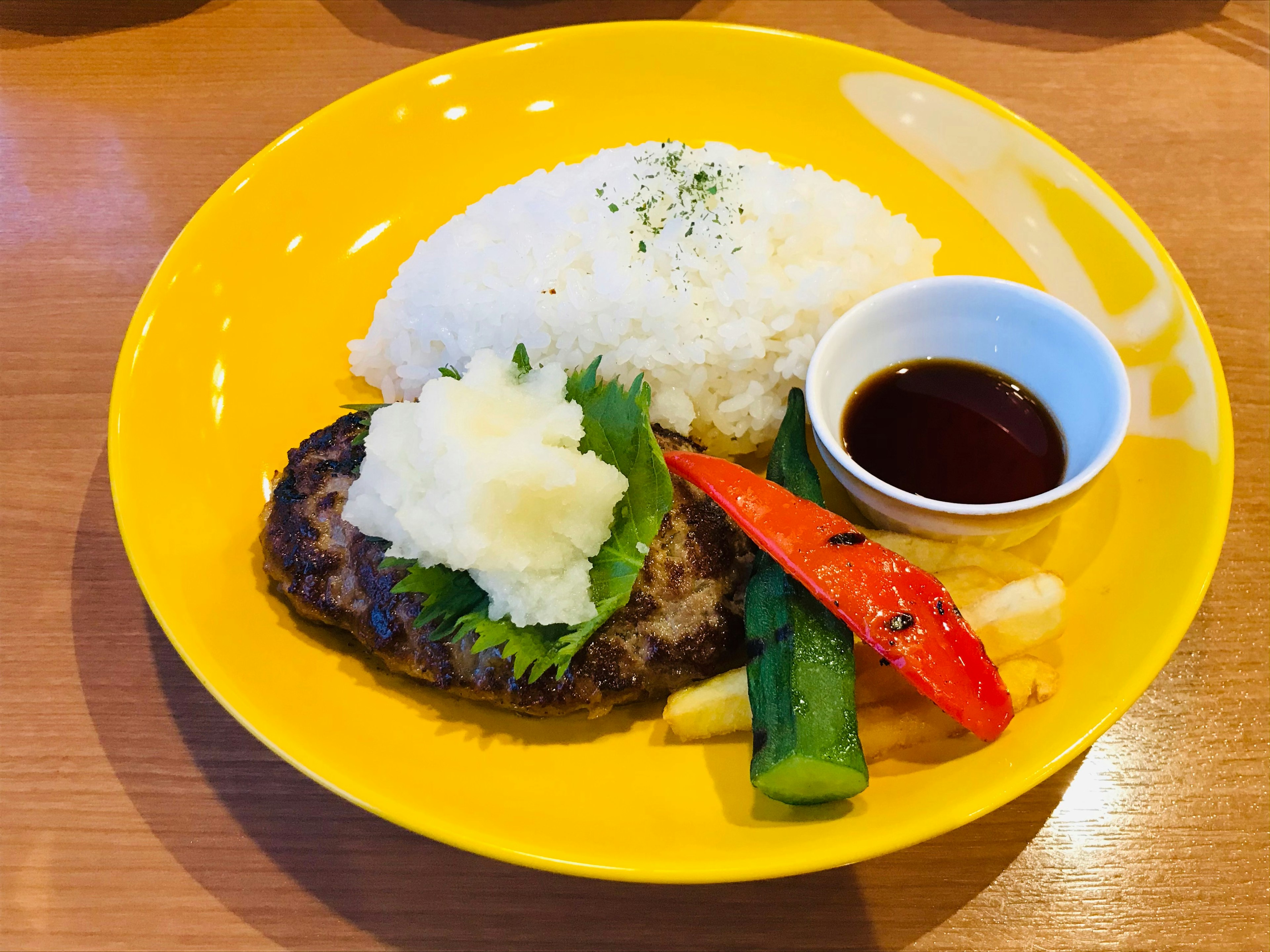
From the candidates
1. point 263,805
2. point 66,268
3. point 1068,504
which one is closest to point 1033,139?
point 1068,504

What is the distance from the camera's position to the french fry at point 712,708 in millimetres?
1831

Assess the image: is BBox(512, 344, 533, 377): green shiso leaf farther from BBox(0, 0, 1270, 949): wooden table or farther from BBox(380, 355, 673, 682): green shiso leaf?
BBox(0, 0, 1270, 949): wooden table

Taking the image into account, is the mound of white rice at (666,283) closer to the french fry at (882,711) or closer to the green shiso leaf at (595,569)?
the green shiso leaf at (595,569)

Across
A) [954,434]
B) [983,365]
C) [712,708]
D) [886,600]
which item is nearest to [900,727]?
[886,600]

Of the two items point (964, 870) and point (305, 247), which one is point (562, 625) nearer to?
point (964, 870)

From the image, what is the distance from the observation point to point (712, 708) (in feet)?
6.02

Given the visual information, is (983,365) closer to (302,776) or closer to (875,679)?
(875,679)

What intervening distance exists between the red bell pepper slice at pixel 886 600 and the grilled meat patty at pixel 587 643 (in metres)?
0.16

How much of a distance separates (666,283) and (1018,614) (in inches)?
49.9

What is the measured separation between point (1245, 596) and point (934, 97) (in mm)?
1831

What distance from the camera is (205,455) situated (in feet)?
7.44

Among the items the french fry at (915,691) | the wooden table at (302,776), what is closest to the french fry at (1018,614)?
the french fry at (915,691)

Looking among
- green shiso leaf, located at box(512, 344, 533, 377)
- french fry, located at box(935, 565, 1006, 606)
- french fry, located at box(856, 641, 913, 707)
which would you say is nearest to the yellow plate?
french fry, located at box(856, 641, 913, 707)

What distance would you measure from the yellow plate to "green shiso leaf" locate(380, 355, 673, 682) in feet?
0.77
